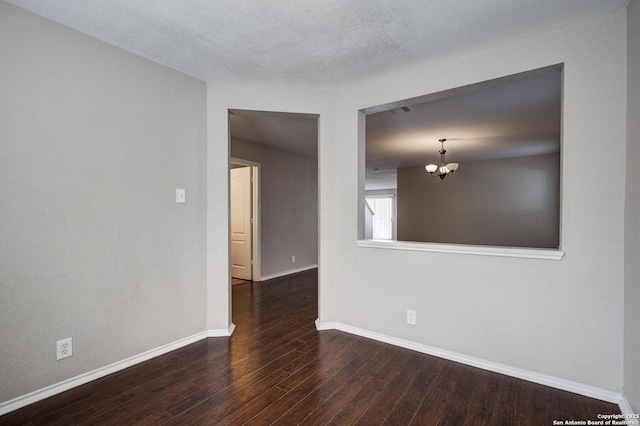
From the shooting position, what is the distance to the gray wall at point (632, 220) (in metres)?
1.67

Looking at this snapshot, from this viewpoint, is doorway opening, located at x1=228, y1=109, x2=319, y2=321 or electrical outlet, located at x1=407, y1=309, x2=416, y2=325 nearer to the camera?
electrical outlet, located at x1=407, y1=309, x2=416, y2=325

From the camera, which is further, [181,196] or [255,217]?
[255,217]

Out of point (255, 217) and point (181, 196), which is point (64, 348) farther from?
point (255, 217)

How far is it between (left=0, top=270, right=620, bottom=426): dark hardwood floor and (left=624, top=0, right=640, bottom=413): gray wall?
30 centimetres

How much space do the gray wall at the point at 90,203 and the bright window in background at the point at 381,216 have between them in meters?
11.3

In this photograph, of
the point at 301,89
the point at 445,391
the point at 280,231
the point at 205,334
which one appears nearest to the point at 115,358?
the point at 205,334

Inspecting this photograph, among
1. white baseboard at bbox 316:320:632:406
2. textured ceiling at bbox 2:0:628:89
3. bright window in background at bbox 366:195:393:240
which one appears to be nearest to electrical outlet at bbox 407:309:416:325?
white baseboard at bbox 316:320:632:406

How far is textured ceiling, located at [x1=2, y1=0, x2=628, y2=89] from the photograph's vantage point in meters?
1.86

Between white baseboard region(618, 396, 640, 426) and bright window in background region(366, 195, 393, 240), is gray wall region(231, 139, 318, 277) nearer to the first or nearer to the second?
white baseboard region(618, 396, 640, 426)

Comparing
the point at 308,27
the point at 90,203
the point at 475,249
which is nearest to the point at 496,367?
the point at 475,249

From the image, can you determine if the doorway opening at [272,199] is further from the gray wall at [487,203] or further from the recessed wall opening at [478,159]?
the gray wall at [487,203]

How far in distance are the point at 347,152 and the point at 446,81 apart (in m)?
1.05

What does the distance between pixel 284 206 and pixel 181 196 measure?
3.33m

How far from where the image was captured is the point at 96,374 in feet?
7.18
